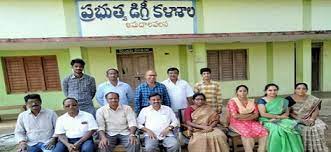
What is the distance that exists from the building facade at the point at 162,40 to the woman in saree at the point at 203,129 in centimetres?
348

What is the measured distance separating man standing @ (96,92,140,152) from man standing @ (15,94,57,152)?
639 millimetres

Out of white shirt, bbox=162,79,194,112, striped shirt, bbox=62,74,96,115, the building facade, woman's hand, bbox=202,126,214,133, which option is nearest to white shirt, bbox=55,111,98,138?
striped shirt, bbox=62,74,96,115

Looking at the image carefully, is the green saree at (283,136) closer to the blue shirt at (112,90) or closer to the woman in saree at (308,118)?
the woman in saree at (308,118)

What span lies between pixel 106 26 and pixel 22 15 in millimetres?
2233

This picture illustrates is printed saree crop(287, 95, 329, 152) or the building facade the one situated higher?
the building facade

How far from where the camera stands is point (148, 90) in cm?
332

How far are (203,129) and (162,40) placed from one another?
4.07 m

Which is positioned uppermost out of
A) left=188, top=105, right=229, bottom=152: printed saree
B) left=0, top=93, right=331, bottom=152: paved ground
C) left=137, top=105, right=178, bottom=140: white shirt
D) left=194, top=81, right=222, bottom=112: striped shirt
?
left=194, top=81, right=222, bottom=112: striped shirt

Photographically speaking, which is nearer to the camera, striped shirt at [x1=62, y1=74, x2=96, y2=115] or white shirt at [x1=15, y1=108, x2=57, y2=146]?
white shirt at [x1=15, y1=108, x2=57, y2=146]

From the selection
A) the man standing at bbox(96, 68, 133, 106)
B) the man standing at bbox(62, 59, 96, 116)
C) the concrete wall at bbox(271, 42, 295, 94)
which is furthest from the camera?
the concrete wall at bbox(271, 42, 295, 94)

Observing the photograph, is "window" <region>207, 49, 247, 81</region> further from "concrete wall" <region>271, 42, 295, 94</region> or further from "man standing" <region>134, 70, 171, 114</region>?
"man standing" <region>134, 70, 171, 114</region>

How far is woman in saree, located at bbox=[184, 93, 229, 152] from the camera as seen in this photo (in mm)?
2967

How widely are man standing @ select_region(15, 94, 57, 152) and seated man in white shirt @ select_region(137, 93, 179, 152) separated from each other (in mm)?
1179

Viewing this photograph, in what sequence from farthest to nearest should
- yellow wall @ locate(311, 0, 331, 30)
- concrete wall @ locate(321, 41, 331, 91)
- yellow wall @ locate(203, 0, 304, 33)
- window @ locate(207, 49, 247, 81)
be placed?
1. concrete wall @ locate(321, 41, 331, 91)
2. window @ locate(207, 49, 247, 81)
3. yellow wall @ locate(311, 0, 331, 30)
4. yellow wall @ locate(203, 0, 304, 33)
